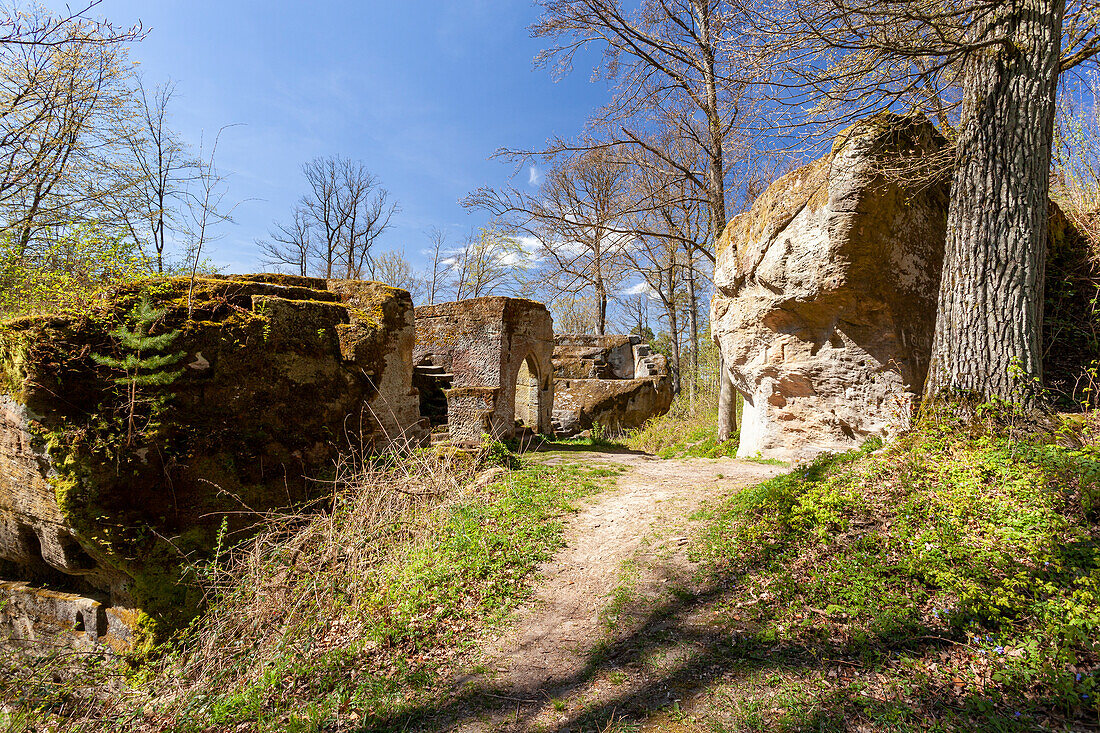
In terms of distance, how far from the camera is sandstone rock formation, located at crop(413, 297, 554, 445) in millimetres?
9828

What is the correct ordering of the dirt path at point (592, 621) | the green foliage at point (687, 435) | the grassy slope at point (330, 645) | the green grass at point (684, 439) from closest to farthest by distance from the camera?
the dirt path at point (592, 621)
the grassy slope at point (330, 645)
the green grass at point (684, 439)
the green foliage at point (687, 435)

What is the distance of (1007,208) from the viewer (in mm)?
4406

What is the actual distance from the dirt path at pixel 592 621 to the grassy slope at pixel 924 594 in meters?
0.46

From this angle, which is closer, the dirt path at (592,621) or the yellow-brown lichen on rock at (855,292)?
the dirt path at (592,621)

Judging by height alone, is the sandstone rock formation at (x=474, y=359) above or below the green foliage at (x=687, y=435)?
above

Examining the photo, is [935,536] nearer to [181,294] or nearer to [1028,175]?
[1028,175]

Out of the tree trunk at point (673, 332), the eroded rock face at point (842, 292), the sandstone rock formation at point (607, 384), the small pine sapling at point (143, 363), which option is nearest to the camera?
the small pine sapling at point (143, 363)

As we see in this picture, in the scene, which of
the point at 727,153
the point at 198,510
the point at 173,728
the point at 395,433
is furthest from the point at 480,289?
the point at 173,728

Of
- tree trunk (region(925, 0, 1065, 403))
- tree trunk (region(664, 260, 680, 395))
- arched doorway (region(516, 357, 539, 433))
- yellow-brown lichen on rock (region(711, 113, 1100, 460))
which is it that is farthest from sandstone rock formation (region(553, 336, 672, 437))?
tree trunk (region(925, 0, 1065, 403))

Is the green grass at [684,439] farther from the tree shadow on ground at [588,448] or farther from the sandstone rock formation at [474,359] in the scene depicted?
the sandstone rock formation at [474,359]

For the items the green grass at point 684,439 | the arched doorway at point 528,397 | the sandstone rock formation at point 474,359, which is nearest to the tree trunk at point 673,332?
the green grass at point 684,439

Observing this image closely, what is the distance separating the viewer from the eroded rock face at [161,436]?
429cm

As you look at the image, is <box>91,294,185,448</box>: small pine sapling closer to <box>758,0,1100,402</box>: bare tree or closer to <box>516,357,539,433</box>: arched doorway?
<box>758,0,1100,402</box>: bare tree

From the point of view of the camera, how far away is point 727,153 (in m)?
10.5
